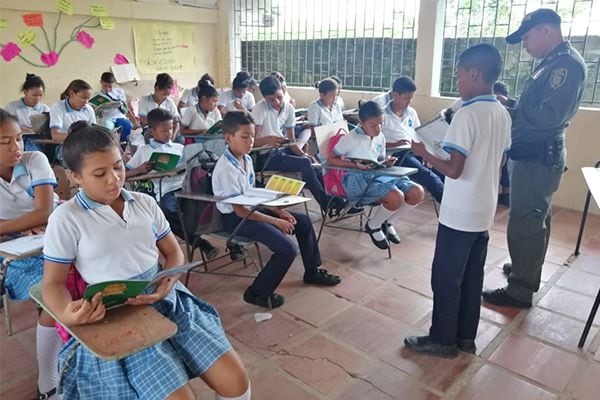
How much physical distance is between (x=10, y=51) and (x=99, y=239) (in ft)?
16.6

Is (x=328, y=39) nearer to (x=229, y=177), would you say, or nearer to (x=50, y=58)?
(x=50, y=58)

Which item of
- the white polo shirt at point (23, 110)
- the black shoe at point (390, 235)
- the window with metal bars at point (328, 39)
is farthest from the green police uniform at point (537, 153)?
the white polo shirt at point (23, 110)

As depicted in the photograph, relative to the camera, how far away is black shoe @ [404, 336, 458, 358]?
2.16 metres

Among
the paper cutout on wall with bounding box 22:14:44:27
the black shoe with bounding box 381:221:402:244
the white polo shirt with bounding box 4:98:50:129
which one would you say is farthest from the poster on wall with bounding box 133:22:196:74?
the black shoe with bounding box 381:221:402:244

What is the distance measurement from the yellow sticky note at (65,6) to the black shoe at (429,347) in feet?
18.3

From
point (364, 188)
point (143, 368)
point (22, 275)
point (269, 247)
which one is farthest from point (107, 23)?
point (143, 368)

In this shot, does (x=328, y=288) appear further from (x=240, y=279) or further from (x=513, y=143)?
(x=513, y=143)

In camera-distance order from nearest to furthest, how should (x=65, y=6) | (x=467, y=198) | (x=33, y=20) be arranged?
(x=467, y=198) < (x=33, y=20) < (x=65, y=6)

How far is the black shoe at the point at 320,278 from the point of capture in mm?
2838

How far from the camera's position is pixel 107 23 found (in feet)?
20.0

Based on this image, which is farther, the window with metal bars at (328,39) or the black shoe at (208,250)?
the window with metal bars at (328,39)

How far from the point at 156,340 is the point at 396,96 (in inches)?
126

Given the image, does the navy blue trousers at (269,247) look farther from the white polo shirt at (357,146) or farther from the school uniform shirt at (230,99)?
the school uniform shirt at (230,99)

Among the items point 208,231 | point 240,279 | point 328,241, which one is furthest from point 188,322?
point 328,241
